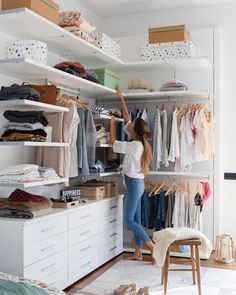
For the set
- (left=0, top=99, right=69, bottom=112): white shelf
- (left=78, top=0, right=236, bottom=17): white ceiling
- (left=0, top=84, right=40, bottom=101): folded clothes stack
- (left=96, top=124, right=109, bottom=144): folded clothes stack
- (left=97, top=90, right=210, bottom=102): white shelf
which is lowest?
(left=96, top=124, right=109, bottom=144): folded clothes stack

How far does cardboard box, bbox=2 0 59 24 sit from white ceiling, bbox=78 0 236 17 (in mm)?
1744

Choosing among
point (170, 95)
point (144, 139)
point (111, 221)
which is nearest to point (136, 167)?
point (144, 139)

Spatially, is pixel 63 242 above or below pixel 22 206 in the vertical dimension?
below

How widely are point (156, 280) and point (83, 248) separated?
0.77 m

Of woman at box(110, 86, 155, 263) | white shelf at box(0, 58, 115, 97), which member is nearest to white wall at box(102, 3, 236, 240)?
woman at box(110, 86, 155, 263)

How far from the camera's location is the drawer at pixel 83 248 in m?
3.74

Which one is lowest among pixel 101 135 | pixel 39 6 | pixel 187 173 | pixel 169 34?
pixel 187 173

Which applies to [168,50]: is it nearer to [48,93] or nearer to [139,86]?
[139,86]

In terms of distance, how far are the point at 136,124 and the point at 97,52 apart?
91 cm

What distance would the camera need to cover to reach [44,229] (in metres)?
3.30

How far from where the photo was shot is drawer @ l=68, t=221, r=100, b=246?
374 centimetres

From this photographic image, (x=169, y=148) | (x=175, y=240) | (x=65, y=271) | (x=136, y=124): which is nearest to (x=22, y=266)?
(x=65, y=271)

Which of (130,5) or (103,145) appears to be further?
(130,5)

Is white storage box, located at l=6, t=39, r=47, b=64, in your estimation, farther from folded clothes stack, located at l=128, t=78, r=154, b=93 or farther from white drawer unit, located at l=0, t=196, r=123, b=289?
folded clothes stack, located at l=128, t=78, r=154, b=93
